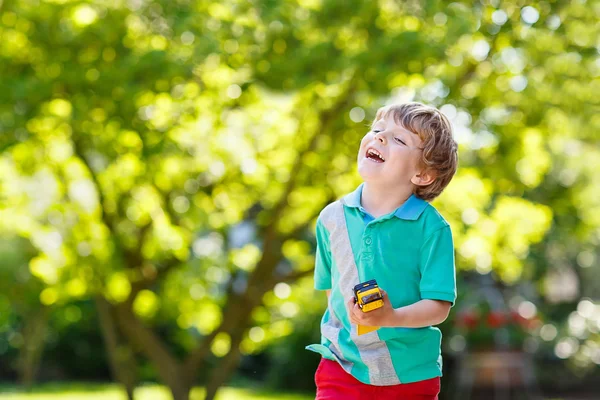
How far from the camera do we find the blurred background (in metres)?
5.71

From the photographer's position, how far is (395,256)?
1963 millimetres

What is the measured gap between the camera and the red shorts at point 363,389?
1.99 metres

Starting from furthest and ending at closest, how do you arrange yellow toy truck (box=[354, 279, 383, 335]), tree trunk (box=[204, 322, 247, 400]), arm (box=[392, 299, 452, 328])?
1. tree trunk (box=[204, 322, 247, 400])
2. arm (box=[392, 299, 452, 328])
3. yellow toy truck (box=[354, 279, 383, 335])

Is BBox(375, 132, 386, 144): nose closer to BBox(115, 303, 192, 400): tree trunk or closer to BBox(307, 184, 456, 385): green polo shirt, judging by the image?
BBox(307, 184, 456, 385): green polo shirt

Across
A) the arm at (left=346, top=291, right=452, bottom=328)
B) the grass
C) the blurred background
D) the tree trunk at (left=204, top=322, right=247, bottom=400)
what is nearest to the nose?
the arm at (left=346, top=291, right=452, bottom=328)

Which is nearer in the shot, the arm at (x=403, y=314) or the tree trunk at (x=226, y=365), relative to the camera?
the arm at (x=403, y=314)

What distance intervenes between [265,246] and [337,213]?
5.55m

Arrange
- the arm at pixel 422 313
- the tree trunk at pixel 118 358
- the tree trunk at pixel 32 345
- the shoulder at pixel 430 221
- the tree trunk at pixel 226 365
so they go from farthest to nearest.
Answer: the tree trunk at pixel 32 345 < the tree trunk at pixel 118 358 < the tree trunk at pixel 226 365 < the shoulder at pixel 430 221 < the arm at pixel 422 313

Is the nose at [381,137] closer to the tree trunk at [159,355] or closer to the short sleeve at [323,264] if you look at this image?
the short sleeve at [323,264]

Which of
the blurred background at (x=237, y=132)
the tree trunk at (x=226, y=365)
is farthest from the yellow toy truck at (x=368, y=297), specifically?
the tree trunk at (x=226, y=365)

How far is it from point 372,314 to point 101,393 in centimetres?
1026

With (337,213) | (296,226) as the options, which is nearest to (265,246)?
(296,226)

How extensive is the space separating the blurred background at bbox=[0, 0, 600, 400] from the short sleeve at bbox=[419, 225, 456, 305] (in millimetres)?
3523

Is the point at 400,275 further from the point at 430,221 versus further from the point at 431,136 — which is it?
the point at 431,136
